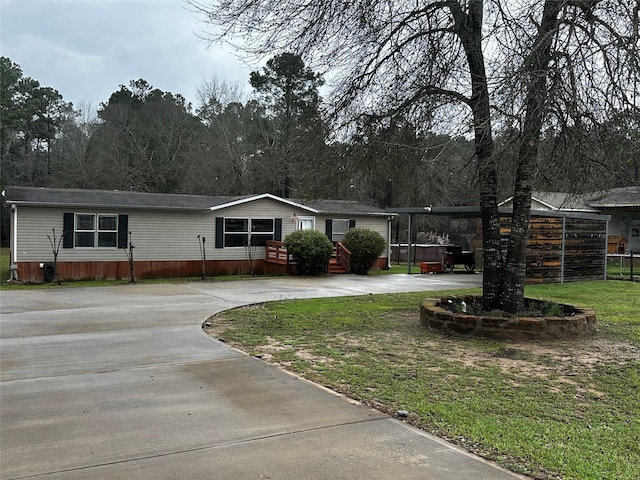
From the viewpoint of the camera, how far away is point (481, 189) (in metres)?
8.75

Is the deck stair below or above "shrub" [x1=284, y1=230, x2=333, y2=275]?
below

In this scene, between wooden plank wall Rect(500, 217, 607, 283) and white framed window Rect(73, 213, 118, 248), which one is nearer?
wooden plank wall Rect(500, 217, 607, 283)

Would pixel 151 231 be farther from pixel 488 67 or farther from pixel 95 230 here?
pixel 488 67

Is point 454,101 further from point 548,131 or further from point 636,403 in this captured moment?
point 636,403

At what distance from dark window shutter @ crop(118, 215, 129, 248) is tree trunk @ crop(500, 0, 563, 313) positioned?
44.2 feet

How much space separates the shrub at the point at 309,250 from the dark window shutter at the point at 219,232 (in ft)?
8.23

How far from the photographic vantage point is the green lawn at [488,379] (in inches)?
143

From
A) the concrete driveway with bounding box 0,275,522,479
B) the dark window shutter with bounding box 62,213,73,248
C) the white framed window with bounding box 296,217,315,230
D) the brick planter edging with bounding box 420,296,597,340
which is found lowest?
the concrete driveway with bounding box 0,275,522,479

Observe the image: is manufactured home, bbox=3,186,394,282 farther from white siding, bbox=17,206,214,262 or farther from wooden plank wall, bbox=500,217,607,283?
wooden plank wall, bbox=500,217,607,283

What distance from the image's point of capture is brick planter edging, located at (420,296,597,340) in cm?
752

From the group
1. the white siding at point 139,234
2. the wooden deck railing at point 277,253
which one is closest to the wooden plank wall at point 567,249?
the wooden deck railing at point 277,253

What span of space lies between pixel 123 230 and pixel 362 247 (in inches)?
341

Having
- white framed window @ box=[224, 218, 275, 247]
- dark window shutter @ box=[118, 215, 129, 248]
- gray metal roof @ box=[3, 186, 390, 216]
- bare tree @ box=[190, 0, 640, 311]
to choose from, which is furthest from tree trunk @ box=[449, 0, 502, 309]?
dark window shutter @ box=[118, 215, 129, 248]

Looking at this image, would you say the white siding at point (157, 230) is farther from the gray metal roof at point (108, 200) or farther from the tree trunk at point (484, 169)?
the tree trunk at point (484, 169)
